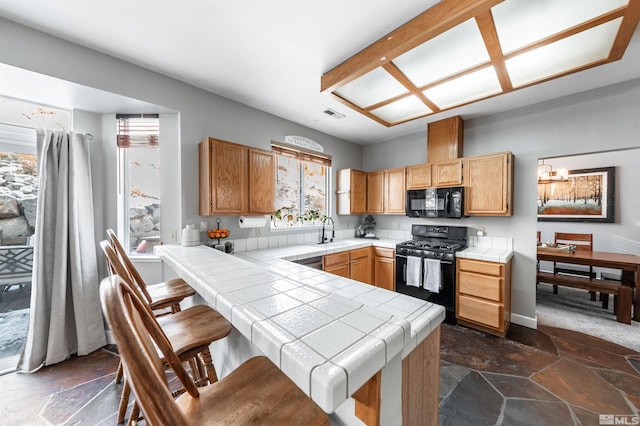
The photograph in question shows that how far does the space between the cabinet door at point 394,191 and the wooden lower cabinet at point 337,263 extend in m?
1.25

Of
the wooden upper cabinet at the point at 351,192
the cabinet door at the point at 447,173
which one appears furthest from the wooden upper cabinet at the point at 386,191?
the cabinet door at the point at 447,173

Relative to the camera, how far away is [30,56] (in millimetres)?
1771

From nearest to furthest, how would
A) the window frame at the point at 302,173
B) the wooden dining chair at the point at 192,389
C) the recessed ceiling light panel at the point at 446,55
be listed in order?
the wooden dining chair at the point at 192,389 → the recessed ceiling light panel at the point at 446,55 → the window frame at the point at 302,173

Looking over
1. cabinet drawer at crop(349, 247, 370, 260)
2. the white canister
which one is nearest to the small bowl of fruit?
the white canister

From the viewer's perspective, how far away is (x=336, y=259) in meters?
3.27

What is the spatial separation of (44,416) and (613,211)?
25.9 feet

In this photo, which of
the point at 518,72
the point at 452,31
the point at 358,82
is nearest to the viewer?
the point at 452,31

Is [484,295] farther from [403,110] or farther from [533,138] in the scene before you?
[403,110]

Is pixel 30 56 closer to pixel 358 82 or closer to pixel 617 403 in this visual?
pixel 358 82

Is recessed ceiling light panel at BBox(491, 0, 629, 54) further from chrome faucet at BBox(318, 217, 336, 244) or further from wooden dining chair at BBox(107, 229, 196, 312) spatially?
chrome faucet at BBox(318, 217, 336, 244)

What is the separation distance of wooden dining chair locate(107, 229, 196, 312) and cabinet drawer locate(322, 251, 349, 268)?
1688 millimetres

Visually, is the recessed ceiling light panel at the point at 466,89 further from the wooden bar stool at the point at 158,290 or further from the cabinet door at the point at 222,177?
the wooden bar stool at the point at 158,290

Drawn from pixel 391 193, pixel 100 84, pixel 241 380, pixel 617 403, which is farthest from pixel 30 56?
pixel 617 403

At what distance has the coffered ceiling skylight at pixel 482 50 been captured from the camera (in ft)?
4.66
